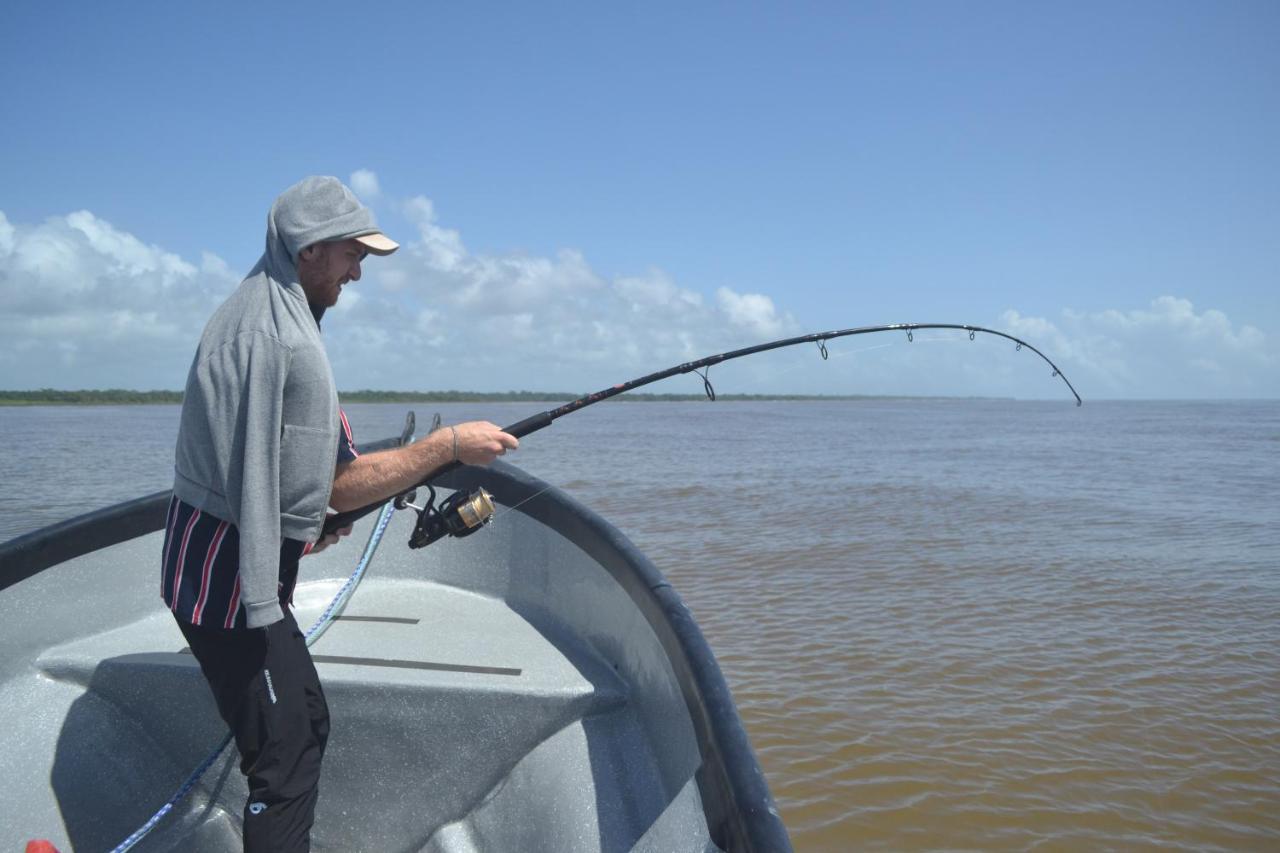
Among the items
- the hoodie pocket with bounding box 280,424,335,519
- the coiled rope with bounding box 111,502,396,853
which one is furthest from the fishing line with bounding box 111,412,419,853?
the hoodie pocket with bounding box 280,424,335,519

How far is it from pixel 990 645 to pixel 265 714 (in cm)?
520

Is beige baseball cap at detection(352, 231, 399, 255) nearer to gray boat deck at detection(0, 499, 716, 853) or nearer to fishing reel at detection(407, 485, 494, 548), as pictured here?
fishing reel at detection(407, 485, 494, 548)

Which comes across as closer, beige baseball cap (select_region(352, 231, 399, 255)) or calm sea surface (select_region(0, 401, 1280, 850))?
beige baseball cap (select_region(352, 231, 399, 255))

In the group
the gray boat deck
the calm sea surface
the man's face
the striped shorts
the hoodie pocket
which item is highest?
the man's face

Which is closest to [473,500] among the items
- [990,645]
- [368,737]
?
[368,737]

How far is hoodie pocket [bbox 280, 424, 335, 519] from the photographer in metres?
1.82

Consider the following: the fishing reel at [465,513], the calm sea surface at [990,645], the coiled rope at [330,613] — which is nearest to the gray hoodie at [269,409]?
the fishing reel at [465,513]

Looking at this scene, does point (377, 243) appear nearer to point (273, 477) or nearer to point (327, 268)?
point (327, 268)

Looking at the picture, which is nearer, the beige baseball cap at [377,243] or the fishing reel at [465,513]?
the beige baseball cap at [377,243]

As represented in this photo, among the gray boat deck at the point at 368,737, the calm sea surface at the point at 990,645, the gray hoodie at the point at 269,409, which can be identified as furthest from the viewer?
the calm sea surface at the point at 990,645

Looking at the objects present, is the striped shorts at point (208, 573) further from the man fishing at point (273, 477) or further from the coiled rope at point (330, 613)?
the coiled rope at point (330, 613)

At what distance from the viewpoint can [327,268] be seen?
201cm

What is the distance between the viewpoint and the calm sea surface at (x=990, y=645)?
156 inches

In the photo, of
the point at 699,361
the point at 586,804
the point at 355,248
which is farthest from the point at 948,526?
the point at 355,248
